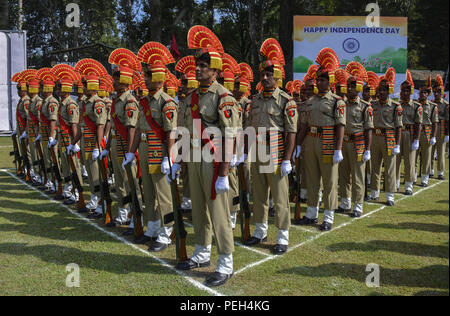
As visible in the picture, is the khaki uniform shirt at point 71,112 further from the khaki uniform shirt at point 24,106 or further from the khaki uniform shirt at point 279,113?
the khaki uniform shirt at point 279,113

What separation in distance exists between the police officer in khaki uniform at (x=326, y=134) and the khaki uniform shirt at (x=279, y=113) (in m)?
1.13

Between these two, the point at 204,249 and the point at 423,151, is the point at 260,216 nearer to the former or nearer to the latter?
the point at 204,249

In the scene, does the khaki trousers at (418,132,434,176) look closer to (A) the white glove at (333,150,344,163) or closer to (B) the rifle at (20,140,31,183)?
(A) the white glove at (333,150,344,163)

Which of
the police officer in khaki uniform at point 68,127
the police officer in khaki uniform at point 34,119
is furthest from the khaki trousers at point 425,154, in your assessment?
the police officer in khaki uniform at point 34,119

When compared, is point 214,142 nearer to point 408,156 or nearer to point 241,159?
point 241,159

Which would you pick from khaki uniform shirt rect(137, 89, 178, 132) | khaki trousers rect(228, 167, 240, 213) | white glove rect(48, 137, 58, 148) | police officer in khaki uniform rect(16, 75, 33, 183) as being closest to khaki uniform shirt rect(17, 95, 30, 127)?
police officer in khaki uniform rect(16, 75, 33, 183)

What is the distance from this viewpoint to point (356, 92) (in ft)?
24.5

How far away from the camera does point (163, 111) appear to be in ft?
17.8

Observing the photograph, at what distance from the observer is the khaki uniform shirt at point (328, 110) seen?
6.43 meters

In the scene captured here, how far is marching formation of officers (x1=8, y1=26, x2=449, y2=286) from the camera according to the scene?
4.60 meters

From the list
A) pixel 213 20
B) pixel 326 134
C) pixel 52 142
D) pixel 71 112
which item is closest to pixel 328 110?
pixel 326 134
